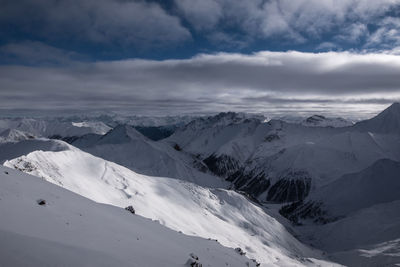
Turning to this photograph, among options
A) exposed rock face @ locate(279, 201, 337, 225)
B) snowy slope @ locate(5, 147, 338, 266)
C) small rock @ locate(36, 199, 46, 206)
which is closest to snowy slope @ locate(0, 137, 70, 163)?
snowy slope @ locate(5, 147, 338, 266)

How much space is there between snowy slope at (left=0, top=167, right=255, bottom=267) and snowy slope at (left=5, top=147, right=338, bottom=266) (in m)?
32.4

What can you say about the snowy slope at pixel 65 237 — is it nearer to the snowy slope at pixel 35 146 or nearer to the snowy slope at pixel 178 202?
the snowy slope at pixel 178 202

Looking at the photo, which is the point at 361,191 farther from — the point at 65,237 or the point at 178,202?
the point at 65,237

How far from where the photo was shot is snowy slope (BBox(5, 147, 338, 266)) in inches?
2080

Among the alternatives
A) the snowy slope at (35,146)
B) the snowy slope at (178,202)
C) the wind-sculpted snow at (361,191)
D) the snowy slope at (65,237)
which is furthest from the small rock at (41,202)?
the wind-sculpted snow at (361,191)

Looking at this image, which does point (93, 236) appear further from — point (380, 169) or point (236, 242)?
point (380, 169)

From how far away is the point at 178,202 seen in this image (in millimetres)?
71125

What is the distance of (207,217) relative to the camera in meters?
67.8

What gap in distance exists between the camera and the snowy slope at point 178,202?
52844mm

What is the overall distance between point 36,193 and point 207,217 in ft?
184

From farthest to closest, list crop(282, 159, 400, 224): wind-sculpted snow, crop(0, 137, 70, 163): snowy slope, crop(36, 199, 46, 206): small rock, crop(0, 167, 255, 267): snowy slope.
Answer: crop(282, 159, 400, 224): wind-sculpted snow → crop(0, 137, 70, 163): snowy slope → crop(36, 199, 46, 206): small rock → crop(0, 167, 255, 267): snowy slope

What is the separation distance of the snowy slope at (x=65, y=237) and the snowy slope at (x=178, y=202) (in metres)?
32.4

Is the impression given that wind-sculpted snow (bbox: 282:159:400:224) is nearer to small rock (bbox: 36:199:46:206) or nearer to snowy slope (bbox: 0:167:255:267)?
snowy slope (bbox: 0:167:255:267)

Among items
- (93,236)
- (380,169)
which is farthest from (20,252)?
(380,169)
